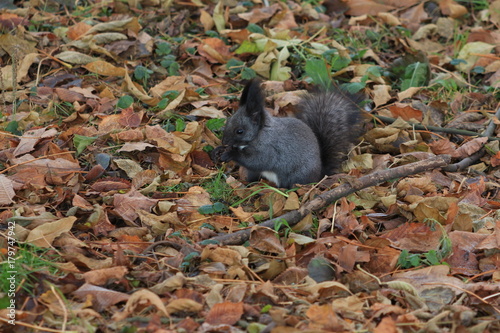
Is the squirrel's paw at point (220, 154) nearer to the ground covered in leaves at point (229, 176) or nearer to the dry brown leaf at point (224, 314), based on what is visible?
the ground covered in leaves at point (229, 176)

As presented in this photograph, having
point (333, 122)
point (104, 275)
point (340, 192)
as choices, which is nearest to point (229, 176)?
point (333, 122)

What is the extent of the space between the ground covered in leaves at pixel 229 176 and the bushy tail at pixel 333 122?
16 centimetres

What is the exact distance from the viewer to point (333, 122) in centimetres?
397

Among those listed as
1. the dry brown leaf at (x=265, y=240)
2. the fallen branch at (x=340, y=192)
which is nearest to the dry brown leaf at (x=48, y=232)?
the fallen branch at (x=340, y=192)

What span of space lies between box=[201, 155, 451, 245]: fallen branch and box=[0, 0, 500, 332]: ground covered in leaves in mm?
30

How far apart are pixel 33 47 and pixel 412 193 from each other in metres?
2.79

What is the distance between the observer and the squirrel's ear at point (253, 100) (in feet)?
11.8

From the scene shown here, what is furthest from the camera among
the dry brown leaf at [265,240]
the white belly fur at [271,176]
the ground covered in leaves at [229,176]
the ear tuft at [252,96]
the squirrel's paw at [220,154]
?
the white belly fur at [271,176]

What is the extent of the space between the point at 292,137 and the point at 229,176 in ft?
1.44

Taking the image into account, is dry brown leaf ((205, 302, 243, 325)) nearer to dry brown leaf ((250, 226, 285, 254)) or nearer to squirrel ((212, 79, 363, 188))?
dry brown leaf ((250, 226, 285, 254))

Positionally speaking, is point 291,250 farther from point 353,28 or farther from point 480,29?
point 480,29

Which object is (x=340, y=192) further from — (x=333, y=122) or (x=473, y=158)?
(x=473, y=158)

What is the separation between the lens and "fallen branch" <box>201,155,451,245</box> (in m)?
2.92

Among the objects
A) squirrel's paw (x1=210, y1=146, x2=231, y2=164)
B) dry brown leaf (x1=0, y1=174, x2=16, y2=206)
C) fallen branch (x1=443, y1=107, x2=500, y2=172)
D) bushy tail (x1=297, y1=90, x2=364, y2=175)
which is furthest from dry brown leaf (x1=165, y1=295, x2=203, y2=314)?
fallen branch (x1=443, y1=107, x2=500, y2=172)
